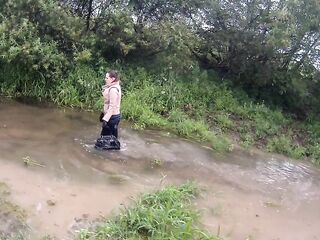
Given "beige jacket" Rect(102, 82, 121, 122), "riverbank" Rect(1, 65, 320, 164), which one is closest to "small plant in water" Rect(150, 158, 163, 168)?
"beige jacket" Rect(102, 82, 121, 122)

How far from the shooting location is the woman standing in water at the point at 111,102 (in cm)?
788

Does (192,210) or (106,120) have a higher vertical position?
(106,120)

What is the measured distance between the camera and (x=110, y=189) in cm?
674

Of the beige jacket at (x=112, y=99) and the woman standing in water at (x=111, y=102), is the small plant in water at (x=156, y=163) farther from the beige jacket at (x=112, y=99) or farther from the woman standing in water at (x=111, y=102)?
the beige jacket at (x=112, y=99)

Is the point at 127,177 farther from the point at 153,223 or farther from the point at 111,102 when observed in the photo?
the point at 153,223

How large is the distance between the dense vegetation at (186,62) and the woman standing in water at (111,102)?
1641mm

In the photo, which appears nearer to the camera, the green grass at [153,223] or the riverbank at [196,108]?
the green grass at [153,223]

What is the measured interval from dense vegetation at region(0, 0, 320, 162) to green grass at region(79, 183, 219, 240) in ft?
10.8

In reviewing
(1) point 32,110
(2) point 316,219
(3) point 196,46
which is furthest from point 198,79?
(2) point 316,219

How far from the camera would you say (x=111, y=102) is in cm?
795

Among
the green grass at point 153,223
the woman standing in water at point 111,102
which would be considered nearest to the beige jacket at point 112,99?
the woman standing in water at point 111,102

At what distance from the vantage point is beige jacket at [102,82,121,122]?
789 cm

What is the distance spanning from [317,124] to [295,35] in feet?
7.29

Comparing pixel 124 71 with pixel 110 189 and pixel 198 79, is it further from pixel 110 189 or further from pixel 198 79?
pixel 110 189
